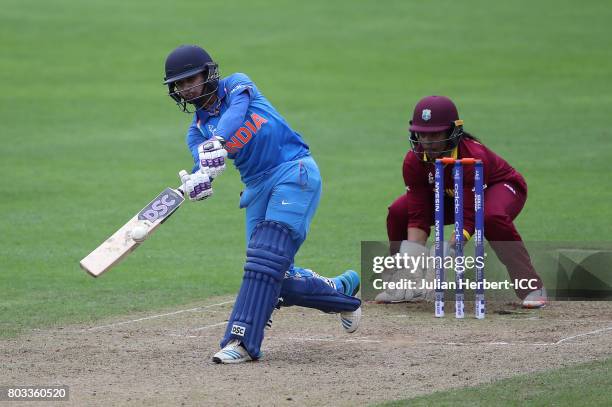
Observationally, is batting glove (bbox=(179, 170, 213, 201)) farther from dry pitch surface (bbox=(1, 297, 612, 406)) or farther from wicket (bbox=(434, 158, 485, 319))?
wicket (bbox=(434, 158, 485, 319))

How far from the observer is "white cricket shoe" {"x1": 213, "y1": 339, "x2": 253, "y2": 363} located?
6.78 metres

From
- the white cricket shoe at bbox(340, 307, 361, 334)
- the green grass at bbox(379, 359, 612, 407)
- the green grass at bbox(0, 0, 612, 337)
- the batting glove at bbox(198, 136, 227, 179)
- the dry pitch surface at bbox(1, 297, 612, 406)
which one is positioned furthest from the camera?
the green grass at bbox(0, 0, 612, 337)

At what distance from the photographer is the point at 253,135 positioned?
7.08 m

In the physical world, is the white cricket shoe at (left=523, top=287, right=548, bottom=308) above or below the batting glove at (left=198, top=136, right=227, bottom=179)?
below

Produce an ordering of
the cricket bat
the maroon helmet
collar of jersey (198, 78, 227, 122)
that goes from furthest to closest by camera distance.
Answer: the maroon helmet < collar of jersey (198, 78, 227, 122) < the cricket bat

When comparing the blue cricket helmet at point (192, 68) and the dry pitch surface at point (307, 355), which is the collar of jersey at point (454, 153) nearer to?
the dry pitch surface at point (307, 355)

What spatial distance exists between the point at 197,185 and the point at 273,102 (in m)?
15.4

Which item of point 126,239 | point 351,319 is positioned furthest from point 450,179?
point 126,239

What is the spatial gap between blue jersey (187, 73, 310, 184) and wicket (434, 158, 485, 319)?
1.35 meters

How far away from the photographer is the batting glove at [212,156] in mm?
6738

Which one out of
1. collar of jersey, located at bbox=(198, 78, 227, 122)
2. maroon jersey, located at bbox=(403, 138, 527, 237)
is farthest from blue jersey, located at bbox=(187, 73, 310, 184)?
maroon jersey, located at bbox=(403, 138, 527, 237)

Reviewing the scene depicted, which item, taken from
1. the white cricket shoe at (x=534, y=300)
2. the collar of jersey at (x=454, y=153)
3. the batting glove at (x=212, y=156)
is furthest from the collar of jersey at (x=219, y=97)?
the white cricket shoe at (x=534, y=300)

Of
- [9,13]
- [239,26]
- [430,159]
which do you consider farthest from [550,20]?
[430,159]

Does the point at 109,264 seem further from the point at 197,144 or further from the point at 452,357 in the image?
the point at 452,357
